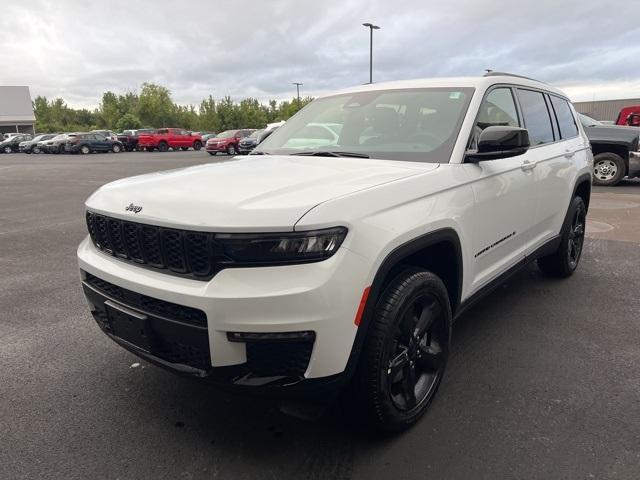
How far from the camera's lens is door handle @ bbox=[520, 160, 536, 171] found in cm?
354

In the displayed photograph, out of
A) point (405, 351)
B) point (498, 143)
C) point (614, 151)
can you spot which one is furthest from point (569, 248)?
point (614, 151)

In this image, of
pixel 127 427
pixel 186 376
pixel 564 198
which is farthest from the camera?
pixel 564 198

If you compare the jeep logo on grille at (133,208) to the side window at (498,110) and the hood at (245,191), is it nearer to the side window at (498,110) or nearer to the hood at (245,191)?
the hood at (245,191)

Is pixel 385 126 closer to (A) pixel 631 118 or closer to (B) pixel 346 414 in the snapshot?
(B) pixel 346 414

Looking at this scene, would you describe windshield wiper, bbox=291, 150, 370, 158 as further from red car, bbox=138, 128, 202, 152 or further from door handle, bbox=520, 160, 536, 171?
red car, bbox=138, 128, 202, 152

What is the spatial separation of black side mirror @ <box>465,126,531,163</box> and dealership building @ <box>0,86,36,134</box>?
95.0 metres

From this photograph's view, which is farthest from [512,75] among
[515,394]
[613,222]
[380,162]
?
[613,222]

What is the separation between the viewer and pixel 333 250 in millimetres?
2020

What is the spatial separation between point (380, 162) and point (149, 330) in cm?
153

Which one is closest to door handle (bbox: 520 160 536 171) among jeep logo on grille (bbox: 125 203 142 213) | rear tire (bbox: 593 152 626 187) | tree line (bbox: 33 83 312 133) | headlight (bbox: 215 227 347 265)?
headlight (bbox: 215 227 347 265)

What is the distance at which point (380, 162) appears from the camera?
288 centimetres

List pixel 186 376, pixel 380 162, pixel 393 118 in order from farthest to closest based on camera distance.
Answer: pixel 393 118 → pixel 380 162 → pixel 186 376

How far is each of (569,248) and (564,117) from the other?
4.13 ft

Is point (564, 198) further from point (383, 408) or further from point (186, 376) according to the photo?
point (186, 376)
